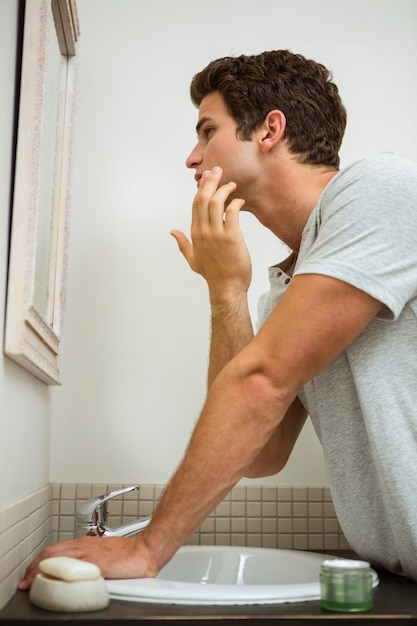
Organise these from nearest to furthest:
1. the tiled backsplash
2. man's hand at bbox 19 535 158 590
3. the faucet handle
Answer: man's hand at bbox 19 535 158 590 → the faucet handle → the tiled backsplash

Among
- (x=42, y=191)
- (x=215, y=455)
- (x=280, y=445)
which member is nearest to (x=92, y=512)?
(x=280, y=445)

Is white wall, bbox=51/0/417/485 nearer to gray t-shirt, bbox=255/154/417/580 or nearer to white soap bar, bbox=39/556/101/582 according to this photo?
gray t-shirt, bbox=255/154/417/580

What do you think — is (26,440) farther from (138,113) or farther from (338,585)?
(138,113)

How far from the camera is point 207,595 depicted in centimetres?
94

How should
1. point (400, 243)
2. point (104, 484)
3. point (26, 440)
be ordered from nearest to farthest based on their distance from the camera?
point (400, 243)
point (26, 440)
point (104, 484)

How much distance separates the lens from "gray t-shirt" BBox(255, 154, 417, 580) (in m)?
1.12

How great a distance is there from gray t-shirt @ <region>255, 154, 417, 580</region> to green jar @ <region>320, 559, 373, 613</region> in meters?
0.27

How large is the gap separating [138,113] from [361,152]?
0.60m

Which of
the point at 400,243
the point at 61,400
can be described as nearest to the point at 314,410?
the point at 400,243

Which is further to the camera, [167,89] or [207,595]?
[167,89]

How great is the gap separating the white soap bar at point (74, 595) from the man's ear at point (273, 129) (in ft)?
3.12

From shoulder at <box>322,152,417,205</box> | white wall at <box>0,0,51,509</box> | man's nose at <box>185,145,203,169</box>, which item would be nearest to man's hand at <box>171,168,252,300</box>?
man's nose at <box>185,145,203,169</box>

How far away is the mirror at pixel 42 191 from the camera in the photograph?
1096 mm

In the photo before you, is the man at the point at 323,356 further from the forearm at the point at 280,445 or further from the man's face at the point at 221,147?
the forearm at the point at 280,445
